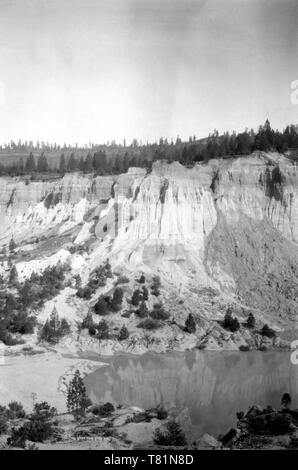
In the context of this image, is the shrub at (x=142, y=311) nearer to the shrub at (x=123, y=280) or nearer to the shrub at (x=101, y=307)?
the shrub at (x=101, y=307)

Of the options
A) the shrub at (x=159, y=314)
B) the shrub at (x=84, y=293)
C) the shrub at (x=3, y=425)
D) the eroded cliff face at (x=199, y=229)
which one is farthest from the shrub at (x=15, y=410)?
the eroded cliff face at (x=199, y=229)

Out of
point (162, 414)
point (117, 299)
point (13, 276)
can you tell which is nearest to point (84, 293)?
point (117, 299)

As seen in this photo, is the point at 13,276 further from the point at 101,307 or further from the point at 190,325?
the point at 190,325

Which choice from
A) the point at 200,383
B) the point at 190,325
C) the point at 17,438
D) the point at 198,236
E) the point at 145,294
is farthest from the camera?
the point at 198,236

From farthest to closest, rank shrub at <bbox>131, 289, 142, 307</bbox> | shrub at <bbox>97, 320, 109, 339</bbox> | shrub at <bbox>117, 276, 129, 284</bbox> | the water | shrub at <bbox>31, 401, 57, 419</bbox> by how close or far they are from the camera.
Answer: shrub at <bbox>117, 276, 129, 284</bbox> → shrub at <bbox>131, 289, 142, 307</bbox> → shrub at <bbox>97, 320, 109, 339</bbox> → the water → shrub at <bbox>31, 401, 57, 419</bbox>

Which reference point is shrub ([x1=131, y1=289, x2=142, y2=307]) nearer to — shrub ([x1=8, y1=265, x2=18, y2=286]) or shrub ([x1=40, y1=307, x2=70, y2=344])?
shrub ([x1=40, y1=307, x2=70, y2=344])

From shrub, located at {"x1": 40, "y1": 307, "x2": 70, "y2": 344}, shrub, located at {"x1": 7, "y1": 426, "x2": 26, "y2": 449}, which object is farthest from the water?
shrub, located at {"x1": 7, "y1": 426, "x2": 26, "y2": 449}
